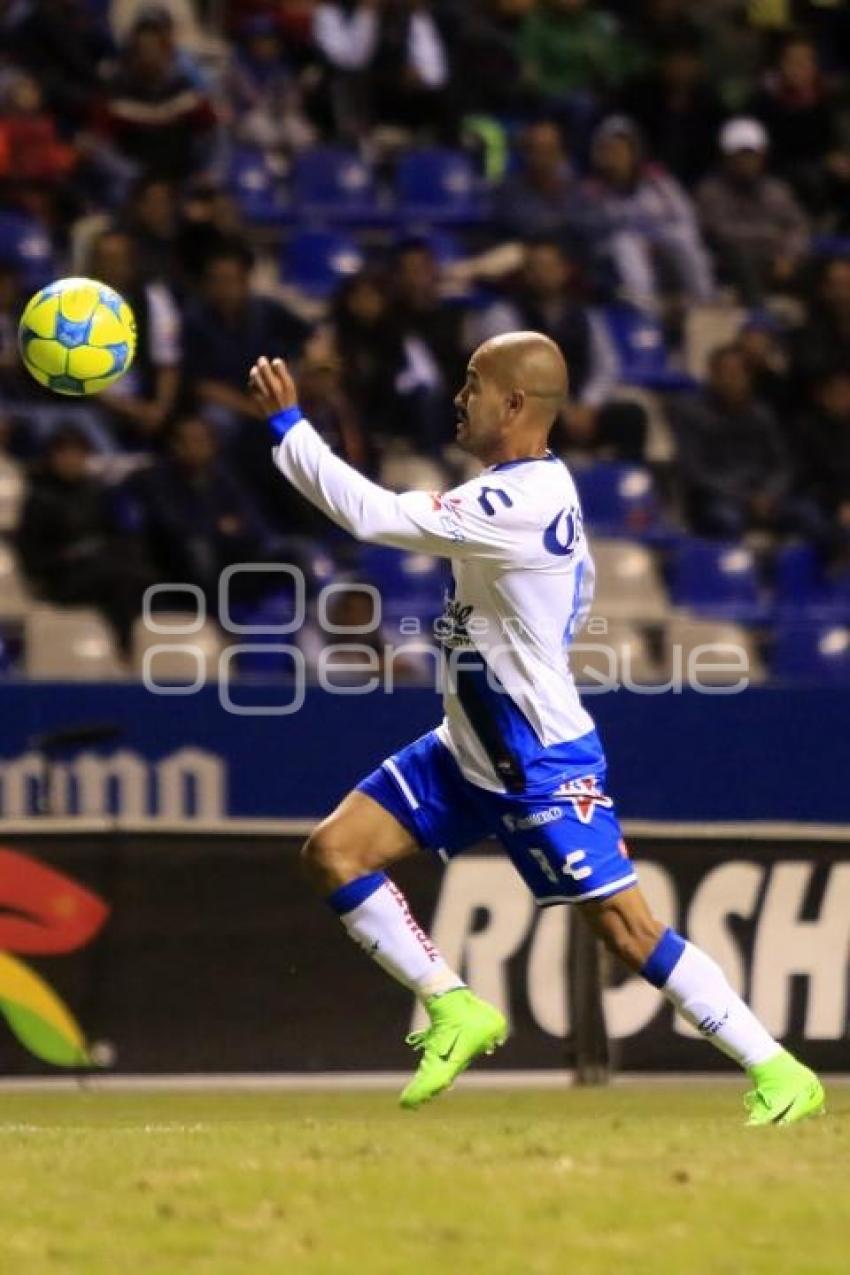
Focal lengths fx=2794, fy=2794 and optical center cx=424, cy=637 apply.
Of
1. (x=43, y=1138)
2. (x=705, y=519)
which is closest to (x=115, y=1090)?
(x=43, y=1138)

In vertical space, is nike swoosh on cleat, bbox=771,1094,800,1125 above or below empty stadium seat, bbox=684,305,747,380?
below

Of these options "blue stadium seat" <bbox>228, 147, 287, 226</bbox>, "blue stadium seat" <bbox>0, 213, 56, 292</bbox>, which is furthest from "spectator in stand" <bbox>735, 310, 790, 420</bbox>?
"blue stadium seat" <bbox>0, 213, 56, 292</bbox>

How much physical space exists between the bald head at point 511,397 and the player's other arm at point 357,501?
344 mm

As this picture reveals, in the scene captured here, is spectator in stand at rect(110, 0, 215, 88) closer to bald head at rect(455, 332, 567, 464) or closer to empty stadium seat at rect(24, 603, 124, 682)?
empty stadium seat at rect(24, 603, 124, 682)

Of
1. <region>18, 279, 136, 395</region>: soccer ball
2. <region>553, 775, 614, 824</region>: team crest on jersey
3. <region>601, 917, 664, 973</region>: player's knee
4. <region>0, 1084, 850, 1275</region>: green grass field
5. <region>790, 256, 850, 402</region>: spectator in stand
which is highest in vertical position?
<region>790, 256, 850, 402</region>: spectator in stand

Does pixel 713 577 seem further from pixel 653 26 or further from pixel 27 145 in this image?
pixel 653 26

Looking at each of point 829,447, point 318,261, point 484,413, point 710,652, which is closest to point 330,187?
point 318,261

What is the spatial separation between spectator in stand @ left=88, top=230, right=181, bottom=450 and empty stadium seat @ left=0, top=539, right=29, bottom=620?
1218mm

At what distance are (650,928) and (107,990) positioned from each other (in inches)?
150

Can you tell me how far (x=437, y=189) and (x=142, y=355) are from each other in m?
3.57

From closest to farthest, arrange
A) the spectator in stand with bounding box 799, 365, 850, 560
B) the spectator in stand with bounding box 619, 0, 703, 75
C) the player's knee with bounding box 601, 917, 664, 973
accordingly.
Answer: the player's knee with bounding box 601, 917, 664, 973 < the spectator in stand with bounding box 799, 365, 850, 560 < the spectator in stand with bounding box 619, 0, 703, 75

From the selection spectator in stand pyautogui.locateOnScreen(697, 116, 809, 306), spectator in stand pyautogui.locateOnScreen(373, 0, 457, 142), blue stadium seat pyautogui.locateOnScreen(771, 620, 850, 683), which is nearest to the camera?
blue stadium seat pyautogui.locateOnScreen(771, 620, 850, 683)

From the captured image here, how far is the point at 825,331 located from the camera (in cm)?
1803

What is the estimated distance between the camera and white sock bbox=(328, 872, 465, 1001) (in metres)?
8.68
